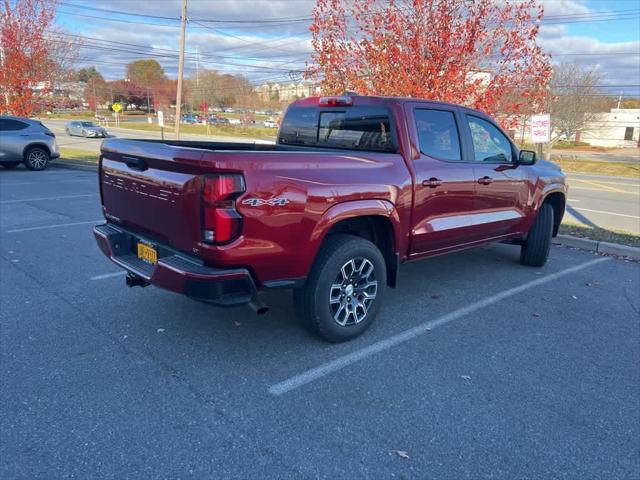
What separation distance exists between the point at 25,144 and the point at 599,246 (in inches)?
599

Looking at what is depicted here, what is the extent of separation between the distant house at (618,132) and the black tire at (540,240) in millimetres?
64711

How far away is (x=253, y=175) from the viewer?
10.1 feet

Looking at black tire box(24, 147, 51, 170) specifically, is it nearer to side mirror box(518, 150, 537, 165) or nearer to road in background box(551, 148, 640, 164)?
side mirror box(518, 150, 537, 165)

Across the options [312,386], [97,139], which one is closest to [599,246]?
[312,386]

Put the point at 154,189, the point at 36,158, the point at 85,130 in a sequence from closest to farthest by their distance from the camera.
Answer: the point at 154,189
the point at 36,158
the point at 85,130

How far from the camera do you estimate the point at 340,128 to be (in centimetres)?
474

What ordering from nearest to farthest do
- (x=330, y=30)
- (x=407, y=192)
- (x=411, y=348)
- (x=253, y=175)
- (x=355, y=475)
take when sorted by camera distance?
1. (x=355, y=475)
2. (x=253, y=175)
3. (x=411, y=348)
4. (x=407, y=192)
5. (x=330, y=30)

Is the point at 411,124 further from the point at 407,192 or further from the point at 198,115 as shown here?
the point at 198,115

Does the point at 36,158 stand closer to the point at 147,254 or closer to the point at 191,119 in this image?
the point at 147,254

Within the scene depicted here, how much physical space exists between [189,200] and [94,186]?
10.6m

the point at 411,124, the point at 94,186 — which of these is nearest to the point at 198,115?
the point at 94,186

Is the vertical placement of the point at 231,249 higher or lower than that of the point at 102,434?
higher

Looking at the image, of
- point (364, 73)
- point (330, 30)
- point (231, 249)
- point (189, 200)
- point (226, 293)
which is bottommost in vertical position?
point (226, 293)

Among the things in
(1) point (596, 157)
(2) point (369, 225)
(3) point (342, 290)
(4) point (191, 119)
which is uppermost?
(4) point (191, 119)
